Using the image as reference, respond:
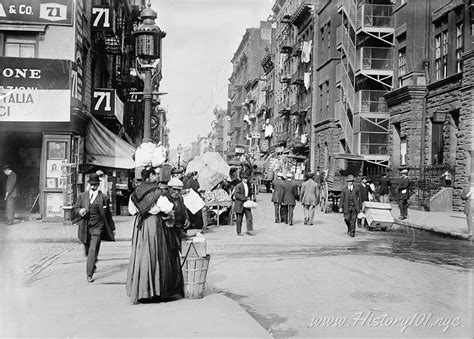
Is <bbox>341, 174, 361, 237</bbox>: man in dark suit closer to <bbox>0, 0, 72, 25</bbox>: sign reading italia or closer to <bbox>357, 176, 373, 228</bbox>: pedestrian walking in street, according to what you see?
<bbox>357, 176, 373, 228</bbox>: pedestrian walking in street

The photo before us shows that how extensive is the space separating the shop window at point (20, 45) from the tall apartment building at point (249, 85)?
5933cm

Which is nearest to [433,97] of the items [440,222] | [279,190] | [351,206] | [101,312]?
[440,222]

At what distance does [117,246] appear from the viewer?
47.0ft

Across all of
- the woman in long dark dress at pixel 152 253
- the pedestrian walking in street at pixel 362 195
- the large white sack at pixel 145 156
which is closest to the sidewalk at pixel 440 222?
the pedestrian walking in street at pixel 362 195

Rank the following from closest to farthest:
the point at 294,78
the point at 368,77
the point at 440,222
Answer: the point at 440,222, the point at 368,77, the point at 294,78

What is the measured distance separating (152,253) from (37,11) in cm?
1418

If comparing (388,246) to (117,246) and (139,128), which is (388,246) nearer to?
(117,246)

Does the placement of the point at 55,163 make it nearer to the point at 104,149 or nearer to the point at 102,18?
the point at 104,149

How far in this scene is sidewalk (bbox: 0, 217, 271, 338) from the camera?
6.06m

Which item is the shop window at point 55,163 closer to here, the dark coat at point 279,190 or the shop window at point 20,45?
the shop window at point 20,45

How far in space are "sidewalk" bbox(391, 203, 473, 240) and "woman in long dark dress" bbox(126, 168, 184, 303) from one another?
36.8 feet

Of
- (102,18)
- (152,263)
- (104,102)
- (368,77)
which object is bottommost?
(152,263)

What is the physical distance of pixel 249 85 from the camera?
313ft

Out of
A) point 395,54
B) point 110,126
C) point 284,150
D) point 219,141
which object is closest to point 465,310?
point 110,126
